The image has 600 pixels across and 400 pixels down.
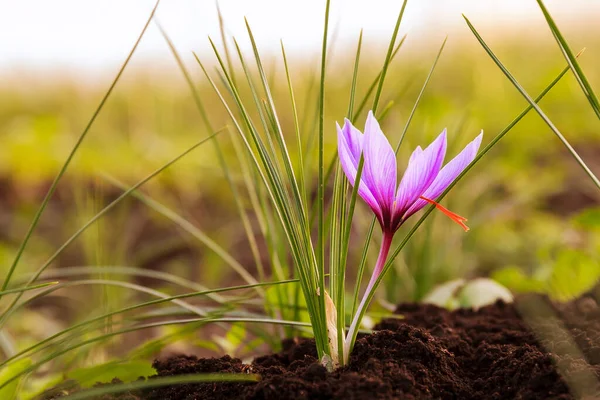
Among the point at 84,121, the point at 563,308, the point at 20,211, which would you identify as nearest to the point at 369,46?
the point at 84,121

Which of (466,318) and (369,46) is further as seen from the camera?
(369,46)

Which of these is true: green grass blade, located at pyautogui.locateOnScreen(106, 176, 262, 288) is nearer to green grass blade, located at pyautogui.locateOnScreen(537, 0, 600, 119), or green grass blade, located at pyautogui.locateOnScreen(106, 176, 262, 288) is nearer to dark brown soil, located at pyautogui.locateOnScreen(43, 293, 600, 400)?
dark brown soil, located at pyautogui.locateOnScreen(43, 293, 600, 400)

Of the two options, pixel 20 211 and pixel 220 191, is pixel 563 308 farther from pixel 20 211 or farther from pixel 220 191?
pixel 20 211

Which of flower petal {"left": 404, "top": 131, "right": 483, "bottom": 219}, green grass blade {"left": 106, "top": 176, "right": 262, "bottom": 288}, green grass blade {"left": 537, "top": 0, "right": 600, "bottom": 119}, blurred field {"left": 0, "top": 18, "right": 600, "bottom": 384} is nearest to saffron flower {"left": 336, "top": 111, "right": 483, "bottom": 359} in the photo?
flower petal {"left": 404, "top": 131, "right": 483, "bottom": 219}

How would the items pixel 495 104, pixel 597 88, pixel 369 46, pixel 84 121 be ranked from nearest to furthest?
pixel 495 104 < pixel 597 88 < pixel 84 121 < pixel 369 46

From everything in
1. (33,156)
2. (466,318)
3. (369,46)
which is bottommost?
(466,318)

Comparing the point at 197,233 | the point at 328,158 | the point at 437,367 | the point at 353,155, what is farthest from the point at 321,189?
the point at 328,158

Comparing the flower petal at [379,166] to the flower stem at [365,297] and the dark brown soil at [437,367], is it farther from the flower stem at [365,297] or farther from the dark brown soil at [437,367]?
the dark brown soil at [437,367]
